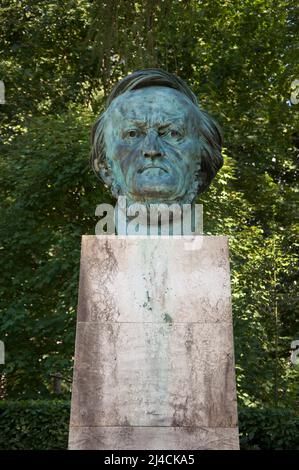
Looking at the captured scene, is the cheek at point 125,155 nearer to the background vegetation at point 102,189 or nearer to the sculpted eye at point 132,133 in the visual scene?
the sculpted eye at point 132,133

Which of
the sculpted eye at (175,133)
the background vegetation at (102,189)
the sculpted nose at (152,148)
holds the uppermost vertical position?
the background vegetation at (102,189)

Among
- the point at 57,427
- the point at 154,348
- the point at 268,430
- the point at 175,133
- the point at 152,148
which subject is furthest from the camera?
the point at 57,427

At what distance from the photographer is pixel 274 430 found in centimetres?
987

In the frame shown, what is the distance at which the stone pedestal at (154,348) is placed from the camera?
476cm

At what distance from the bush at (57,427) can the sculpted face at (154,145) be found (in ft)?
16.2

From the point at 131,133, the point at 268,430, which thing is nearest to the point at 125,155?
the point at 131,133

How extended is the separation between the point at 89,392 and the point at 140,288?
59 centimetres

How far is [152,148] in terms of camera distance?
17.5 feet

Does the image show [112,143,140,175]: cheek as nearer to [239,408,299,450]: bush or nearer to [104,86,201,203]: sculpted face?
[104,86,201,203]: sculpted face

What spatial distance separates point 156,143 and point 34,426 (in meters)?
5.59

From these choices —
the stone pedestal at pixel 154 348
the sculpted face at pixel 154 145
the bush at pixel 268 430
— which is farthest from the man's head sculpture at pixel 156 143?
the bush at pixel 268 430

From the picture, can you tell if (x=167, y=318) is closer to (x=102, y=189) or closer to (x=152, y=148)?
(x=152, y=148)
